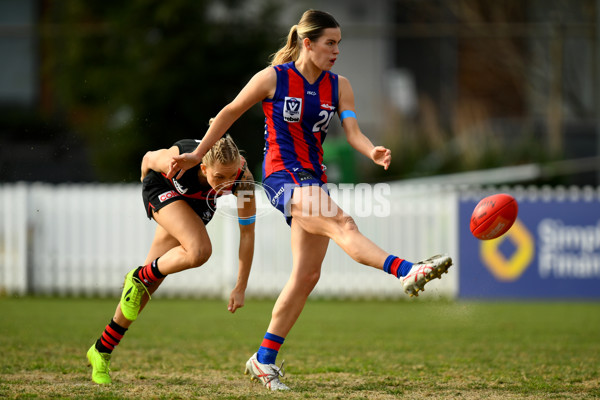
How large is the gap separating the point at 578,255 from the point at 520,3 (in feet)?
51.4

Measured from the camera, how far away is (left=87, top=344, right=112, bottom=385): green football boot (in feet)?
17.8

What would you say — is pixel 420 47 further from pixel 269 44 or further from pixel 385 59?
pixel 269 44

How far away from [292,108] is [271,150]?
1.01 feet

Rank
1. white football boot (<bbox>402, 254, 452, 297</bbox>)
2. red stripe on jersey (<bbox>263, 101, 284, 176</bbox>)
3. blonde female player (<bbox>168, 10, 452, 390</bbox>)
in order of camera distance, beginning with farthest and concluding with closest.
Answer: red stripe on jersey (<bbox>263, 101, 284, 176</bbox>) < blonde female player (<bbox>168, 10, 452, 390</bbox>) < white football boot (<bbox>402, 254, 452, 297</bbox>)

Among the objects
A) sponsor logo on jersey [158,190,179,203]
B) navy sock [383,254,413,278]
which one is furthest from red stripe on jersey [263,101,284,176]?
navy sock [383,254,413,278]

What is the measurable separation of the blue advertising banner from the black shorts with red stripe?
7461mm

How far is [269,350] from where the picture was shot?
17.5 feet

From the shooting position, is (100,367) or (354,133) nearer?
(354,133)

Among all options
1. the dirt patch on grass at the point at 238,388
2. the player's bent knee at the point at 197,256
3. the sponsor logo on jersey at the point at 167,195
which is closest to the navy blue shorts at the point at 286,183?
the player's bent knee at the point at 197,256

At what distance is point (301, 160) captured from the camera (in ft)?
17.1

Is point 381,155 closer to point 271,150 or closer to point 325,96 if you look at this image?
point 325,96

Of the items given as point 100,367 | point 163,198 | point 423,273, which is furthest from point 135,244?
point 423,273

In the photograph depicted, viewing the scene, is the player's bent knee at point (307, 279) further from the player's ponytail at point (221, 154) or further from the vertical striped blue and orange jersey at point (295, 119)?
the player's ponytail at point (221, 154)

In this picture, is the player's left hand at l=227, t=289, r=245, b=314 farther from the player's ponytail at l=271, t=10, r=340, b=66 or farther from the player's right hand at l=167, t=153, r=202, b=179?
the player's ponytail at l=271, t=10, r=340, b=66
